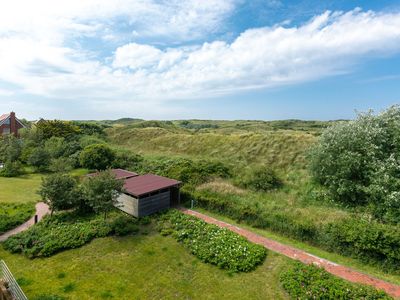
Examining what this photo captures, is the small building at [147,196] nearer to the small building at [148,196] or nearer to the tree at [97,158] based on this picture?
the small building at [148,196]

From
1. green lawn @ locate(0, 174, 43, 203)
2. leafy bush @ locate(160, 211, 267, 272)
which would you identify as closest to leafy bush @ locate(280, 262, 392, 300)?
leafy bush @ locate(160, 211, 267, 272)

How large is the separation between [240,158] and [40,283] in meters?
24.8

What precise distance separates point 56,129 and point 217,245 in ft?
133

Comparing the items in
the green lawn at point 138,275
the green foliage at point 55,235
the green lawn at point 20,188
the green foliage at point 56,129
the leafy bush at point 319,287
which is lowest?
the green lawn at point 138,275

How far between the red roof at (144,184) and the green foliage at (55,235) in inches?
116

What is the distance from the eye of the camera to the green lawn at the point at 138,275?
11.1 m

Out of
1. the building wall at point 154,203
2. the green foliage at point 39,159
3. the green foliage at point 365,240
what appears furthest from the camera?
the green foliage at point 39,159

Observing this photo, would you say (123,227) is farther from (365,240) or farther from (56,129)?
(56,129)

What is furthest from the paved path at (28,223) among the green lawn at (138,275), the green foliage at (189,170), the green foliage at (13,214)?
the green foliage at (189,170)

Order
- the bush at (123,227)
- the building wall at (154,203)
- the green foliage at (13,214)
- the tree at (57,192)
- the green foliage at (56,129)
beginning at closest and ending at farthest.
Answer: the bush at (123,227) → the green foliage at (13,214) → the tree at (57,192) → the building wall at (154,203) → the green foliage at (56,129)

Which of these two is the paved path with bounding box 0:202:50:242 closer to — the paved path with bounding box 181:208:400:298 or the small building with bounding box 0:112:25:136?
the paved path with bounding box 181:208:400:298

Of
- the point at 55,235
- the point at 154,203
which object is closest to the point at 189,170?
the point at 154,203

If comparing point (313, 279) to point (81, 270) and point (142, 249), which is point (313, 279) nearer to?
point (142, 249)

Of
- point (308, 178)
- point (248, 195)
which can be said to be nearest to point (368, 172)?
point (308, 178)
